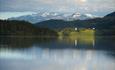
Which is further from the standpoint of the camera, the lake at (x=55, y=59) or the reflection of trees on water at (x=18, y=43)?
the reflection of trees on water at (x=18, y=43)

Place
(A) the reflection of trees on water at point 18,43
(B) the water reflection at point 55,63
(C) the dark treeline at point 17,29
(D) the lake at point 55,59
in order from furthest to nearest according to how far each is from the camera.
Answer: (C) the dark treeline at point 17,29 → (A) the reflection of trees on water at point 18,43 → (D) the lake at point 55,59 → (B) the water reflection at point 55,63

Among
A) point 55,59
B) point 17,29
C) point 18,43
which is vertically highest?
point 17,29

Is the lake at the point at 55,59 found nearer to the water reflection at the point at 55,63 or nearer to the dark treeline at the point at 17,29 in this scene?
the water reflection at the point at 55,63

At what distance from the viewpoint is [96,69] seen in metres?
17.3

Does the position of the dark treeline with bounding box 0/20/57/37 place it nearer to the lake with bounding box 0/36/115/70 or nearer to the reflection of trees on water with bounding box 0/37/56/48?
the reflection of trees on water with bounding box 0/37/56/48

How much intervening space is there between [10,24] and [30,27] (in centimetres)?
1107

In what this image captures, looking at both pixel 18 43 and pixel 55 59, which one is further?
pixel 18 43

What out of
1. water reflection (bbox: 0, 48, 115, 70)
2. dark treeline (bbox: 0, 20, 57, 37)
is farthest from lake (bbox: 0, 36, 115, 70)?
dark treeline (bbox: 0, 20, 57, 37)

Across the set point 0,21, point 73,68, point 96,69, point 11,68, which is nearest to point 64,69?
point 73,68

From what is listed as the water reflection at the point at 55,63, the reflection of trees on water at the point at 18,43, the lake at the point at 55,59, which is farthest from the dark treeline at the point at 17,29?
the water reflection at the point at 55,63

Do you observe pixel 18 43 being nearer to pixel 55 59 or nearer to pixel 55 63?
pixel 55 59

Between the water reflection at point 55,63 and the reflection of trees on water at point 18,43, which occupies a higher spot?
the water reflection at point 55,63

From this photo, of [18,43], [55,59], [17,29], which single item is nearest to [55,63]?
[55,59]

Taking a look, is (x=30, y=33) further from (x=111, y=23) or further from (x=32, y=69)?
(x=32, y=69)
